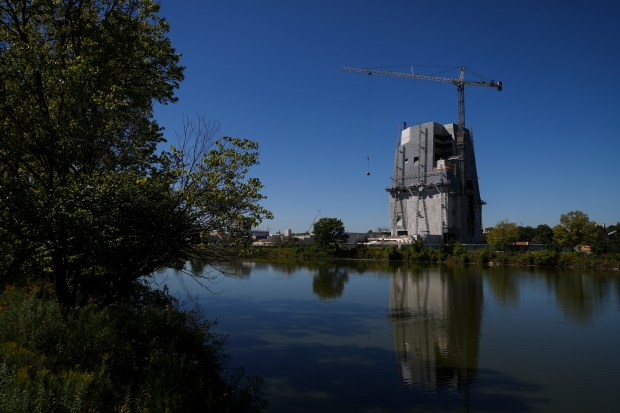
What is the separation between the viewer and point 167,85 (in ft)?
54.6

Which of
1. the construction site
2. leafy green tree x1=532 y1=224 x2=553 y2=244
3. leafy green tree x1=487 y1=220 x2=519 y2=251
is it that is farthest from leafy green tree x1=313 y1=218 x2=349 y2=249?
leafy green tree x1=532 y1=224 x2=553 y2=244

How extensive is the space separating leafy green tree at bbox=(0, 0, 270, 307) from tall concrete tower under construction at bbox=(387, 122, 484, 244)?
10337cm

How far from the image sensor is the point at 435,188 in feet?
376

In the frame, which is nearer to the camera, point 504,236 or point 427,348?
point 427,348

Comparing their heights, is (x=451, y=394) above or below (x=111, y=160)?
below

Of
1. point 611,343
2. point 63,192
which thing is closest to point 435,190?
point 611,343

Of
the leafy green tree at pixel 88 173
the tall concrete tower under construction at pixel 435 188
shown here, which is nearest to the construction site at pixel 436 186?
the tall concrete tower under construction at pixel 435 188

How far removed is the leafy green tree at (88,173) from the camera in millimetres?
10773

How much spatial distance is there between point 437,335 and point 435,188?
9519 cm

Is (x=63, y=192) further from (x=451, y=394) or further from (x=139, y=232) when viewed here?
(x=451, y=394)

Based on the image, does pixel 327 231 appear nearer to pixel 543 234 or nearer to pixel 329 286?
pixel 329 286

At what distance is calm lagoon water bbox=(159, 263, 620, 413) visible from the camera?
15016mm

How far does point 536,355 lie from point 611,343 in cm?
602

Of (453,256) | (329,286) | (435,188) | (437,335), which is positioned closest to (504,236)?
(453,256)
